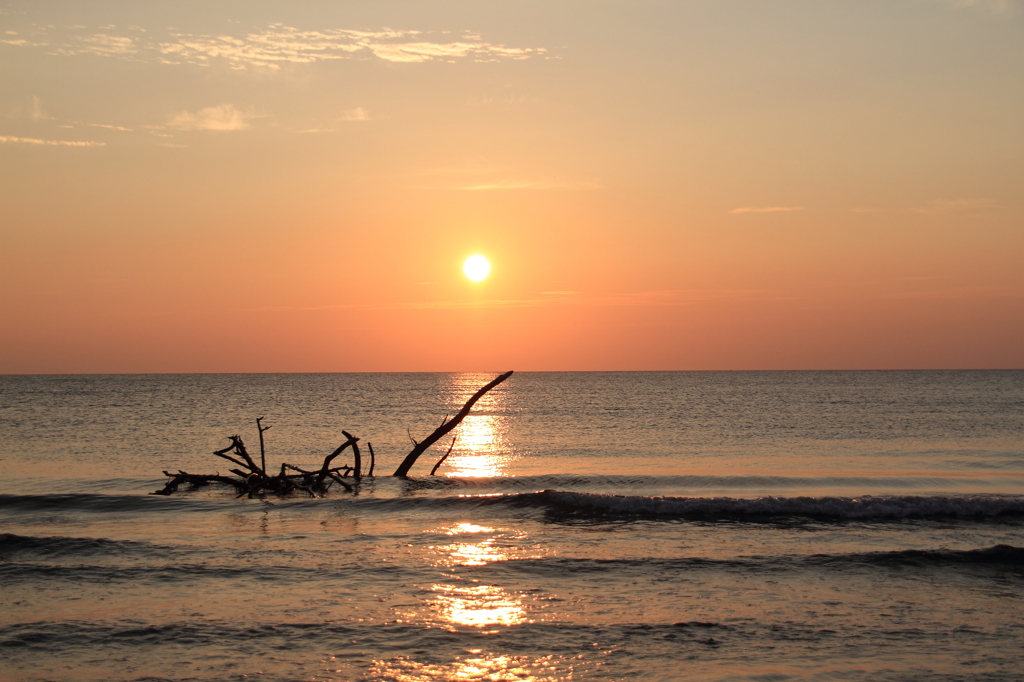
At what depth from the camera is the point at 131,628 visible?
1068 cm

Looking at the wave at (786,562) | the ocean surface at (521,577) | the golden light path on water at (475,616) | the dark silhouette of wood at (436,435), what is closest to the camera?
the golden light path on water at (475,616)

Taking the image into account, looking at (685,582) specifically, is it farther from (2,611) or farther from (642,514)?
(2,611)

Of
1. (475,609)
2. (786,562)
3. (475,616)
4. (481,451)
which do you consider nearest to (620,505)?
(786,562)

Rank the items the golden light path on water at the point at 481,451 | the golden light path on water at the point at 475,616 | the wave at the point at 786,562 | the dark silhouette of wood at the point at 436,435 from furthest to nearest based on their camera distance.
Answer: the golden light path on water at the point at 481,451
the dark silhouette of wood at the point at 436,435
the wave at the point at 786,562
the golden light path on water at the point at 475,616

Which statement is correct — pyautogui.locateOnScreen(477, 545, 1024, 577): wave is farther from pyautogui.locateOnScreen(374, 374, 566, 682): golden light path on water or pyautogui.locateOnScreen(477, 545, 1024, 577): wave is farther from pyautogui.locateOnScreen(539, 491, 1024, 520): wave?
pyautogui.locateOnScreen(539, 491, 1024, 520): wave

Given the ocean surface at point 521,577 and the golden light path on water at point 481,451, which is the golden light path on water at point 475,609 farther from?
the golden light path on water at point 481,451

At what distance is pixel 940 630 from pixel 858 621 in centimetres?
102

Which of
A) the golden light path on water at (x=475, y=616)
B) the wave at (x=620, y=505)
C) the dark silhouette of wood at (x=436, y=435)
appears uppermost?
the dark silhouette of wood at (x=436, y=435)

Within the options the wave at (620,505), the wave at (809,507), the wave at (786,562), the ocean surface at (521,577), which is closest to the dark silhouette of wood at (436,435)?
the ocean surface at (521,577)

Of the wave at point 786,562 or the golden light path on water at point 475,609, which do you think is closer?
the golden light path on water at point 475,609

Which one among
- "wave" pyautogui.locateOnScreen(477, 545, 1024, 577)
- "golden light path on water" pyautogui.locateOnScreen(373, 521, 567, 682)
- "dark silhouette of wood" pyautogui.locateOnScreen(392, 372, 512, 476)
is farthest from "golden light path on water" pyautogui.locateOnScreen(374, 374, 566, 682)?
"dark silhouette of wood" pyautogui.locateOnScreen(392, 372, 512, 476)

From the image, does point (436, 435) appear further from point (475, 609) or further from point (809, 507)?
point (475, 609)

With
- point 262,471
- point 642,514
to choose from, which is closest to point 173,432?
point 262,471

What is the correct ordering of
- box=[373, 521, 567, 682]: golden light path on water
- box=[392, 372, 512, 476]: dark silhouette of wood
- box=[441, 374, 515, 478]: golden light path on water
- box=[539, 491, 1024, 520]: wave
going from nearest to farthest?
box=[373, 521, 567, 682]: golden light path on water
box=[539, 491, 1024, 520]: wave
box=[392, 372, 512, 476]: dark silhouette of wood
box=[441, 374, 515, 478]: golden light path on water
